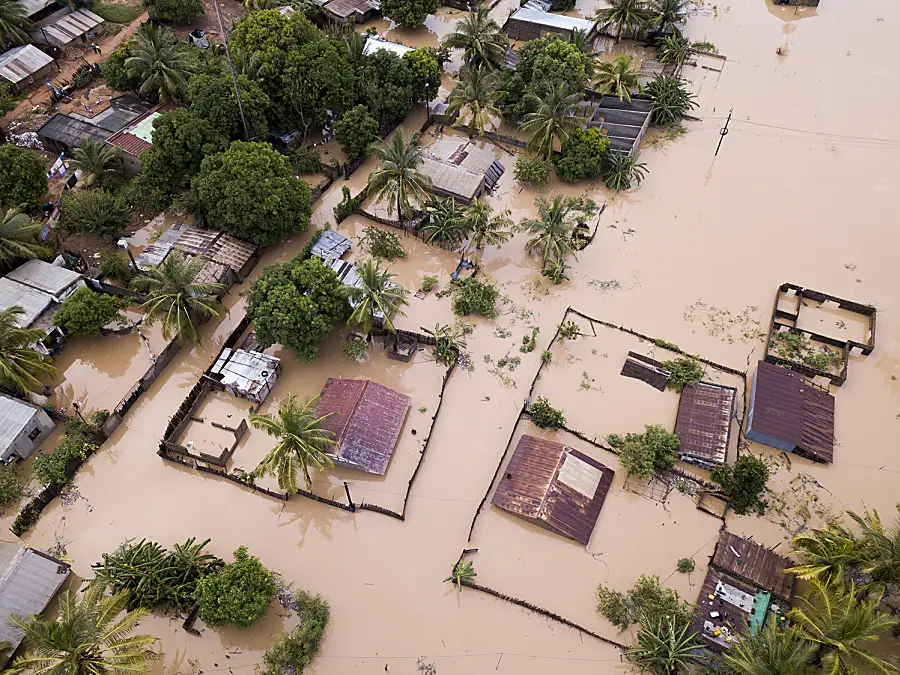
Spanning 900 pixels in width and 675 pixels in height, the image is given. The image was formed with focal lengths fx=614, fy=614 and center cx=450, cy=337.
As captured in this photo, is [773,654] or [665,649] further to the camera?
[665,649]

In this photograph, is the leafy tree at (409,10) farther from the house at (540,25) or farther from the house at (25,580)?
the house at (25,580)

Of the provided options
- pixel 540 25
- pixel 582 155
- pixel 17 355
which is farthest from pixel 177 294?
pixel 540 25

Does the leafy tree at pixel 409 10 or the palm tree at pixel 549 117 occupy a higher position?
the leafy tree at pixel 409 10

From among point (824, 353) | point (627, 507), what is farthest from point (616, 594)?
point (824, 353)

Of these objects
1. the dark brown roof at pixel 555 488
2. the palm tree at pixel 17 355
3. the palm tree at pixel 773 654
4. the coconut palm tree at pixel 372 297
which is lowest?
the palm tree at pixel 17 355

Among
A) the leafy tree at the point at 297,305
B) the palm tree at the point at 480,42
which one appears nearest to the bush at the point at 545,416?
the leafy tree at the point at 297,305

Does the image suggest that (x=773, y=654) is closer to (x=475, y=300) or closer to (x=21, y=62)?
(x=475, y=300)
